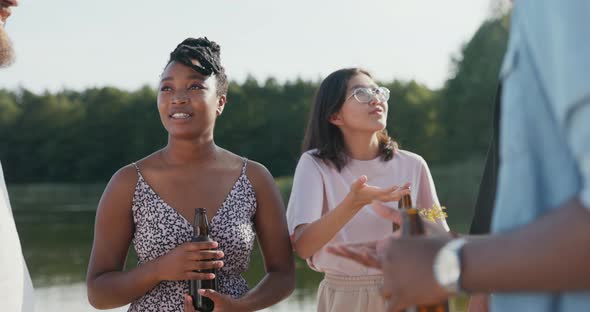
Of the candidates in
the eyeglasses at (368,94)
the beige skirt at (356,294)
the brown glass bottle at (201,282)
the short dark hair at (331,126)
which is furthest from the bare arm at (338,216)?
the eyeglasses at (368,94)

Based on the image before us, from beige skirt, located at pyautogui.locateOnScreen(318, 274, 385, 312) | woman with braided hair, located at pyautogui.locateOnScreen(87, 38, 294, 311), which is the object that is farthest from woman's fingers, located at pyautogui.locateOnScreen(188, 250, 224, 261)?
beige skirt, located at pyautogui.locateOnScreen(318, 274, 385, 312)

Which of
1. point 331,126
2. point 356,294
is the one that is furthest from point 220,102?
point 356,294

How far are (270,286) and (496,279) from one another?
2.02 meters

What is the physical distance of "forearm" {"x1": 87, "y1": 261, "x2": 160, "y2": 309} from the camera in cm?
302

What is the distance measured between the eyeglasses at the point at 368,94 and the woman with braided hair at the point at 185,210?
0.79 meters

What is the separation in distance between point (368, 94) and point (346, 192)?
548 mm

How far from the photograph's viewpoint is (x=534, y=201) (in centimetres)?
137

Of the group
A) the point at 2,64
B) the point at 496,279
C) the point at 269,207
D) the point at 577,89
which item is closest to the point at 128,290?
the point at 269,207

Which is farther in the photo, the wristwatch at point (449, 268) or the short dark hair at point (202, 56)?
the short dark hair at point (202, 56)

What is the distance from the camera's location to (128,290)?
3051 millimetres

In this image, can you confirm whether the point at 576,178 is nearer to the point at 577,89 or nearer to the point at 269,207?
the point at 577,89

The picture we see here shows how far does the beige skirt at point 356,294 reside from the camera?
3.65 m

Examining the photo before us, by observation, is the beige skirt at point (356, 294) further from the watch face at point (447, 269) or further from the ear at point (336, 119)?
the watch face at point (447, 269)

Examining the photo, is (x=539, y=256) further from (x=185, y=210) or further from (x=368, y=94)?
(x=368, y=94)
